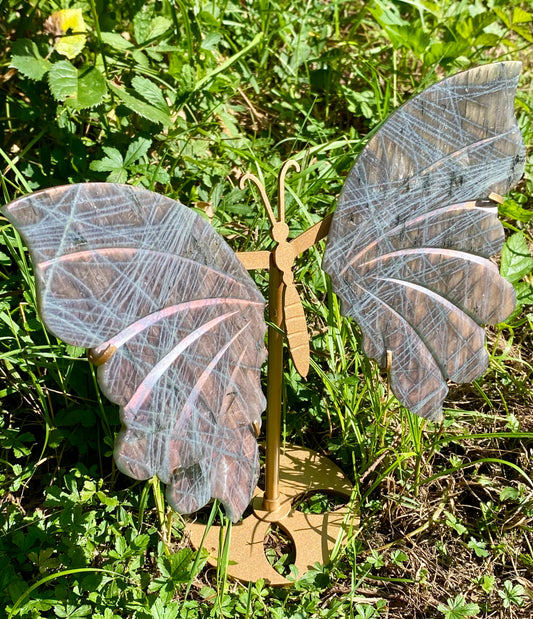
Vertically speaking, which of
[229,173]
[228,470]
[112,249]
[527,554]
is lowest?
[527,554]

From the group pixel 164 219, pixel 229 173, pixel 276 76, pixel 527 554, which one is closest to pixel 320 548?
pixel 527 554

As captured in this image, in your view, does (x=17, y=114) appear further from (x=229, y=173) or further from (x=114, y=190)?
(x=114, y=190)

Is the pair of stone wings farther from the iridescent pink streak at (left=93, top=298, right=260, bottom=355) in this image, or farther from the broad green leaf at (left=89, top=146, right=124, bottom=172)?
the broad green leaf at (left=89, top=146, right=124, bottom=172)

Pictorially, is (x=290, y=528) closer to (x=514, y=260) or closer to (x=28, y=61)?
(x=514, y=260)

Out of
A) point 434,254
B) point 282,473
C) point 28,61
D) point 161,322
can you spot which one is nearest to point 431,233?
point 434,254

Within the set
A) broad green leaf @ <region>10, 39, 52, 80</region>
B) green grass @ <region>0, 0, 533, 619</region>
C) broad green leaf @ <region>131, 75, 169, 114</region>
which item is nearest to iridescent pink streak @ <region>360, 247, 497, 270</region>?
green grass @ <region>0, 0, 533, 619</region>

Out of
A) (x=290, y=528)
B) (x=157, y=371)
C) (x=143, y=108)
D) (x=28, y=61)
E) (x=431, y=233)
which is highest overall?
(x=28, y=61)
